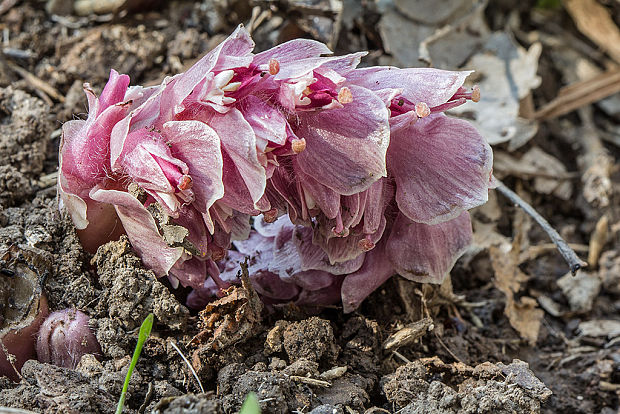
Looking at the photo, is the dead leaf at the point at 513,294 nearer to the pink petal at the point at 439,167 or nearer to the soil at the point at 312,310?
the soil at the point at 312,310

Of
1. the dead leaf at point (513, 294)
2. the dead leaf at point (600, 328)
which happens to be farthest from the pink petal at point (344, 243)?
the dead leaf at point (600, 328)

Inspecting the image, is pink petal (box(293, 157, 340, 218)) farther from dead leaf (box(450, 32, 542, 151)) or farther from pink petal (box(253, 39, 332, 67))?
dead leaf (box(450, 32, 542, 151))

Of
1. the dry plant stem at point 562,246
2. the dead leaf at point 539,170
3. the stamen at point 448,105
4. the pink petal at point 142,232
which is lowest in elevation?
the dead leaf at point 539,170

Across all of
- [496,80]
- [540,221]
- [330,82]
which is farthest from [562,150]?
[330,82]

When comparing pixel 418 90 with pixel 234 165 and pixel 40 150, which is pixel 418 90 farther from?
pixel 40 150

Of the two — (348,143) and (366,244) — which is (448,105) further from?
(366,244)

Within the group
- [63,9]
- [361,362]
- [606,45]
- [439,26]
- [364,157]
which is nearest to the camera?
[364,157]

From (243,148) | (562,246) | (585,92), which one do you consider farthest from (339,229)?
(585,92)
